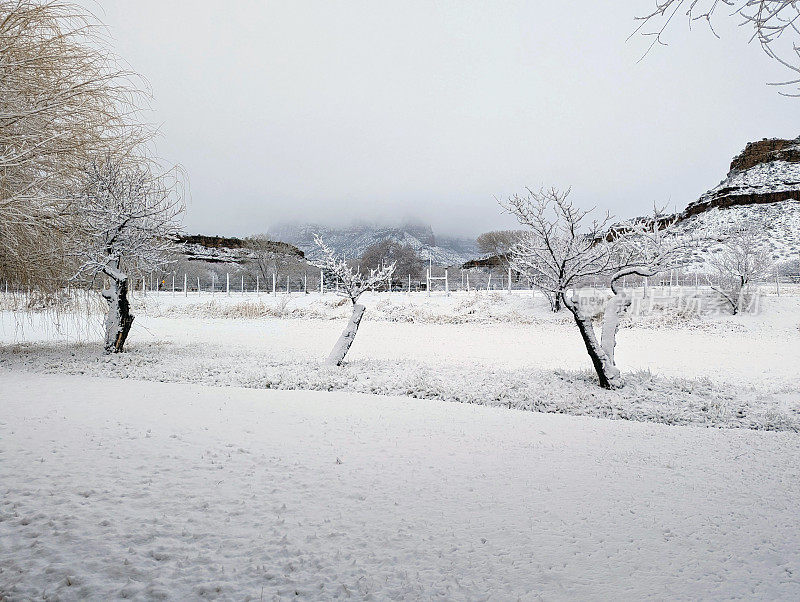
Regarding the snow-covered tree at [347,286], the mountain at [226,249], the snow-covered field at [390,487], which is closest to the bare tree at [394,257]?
the mountain at [226,249]

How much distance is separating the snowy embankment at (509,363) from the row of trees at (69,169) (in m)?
2.05

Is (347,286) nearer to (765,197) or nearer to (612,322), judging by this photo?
(612,322)

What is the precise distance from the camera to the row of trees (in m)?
2.80

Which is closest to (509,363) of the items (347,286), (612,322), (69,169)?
(612,322)

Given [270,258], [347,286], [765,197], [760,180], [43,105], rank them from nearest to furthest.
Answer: [43,105] → [347,286] → [270,258] → [765,197] → [760,180]

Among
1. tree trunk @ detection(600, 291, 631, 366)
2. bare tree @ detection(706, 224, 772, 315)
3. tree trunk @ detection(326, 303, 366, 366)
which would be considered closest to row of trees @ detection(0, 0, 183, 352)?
tree trunk @ detection(326, 303, 366, 366)

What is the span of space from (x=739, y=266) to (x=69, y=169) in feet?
92.8

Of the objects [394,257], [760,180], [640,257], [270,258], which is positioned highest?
[760,180]

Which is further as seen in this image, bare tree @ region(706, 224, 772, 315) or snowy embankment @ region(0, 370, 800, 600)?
bare tree @ region(706, 224, 772, 315)

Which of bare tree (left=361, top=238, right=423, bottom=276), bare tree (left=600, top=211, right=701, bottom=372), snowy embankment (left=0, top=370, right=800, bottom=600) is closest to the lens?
snowy embankment (left=0, top=370, right=800, bottom=600)

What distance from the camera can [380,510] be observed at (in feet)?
10.00

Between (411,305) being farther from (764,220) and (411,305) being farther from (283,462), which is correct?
(764,220)

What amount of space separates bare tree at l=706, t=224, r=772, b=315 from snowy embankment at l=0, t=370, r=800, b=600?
2157 cm

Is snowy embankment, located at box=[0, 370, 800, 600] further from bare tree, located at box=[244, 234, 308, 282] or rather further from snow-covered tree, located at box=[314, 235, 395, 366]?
→ bare tree, located at box=[244, 234, 308, 282]
